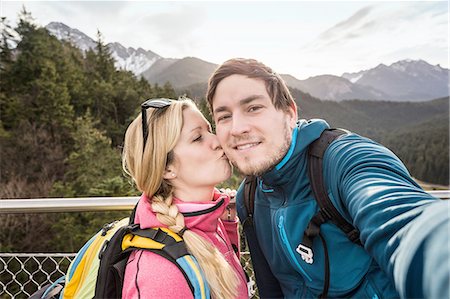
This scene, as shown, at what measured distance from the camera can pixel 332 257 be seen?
1083mm

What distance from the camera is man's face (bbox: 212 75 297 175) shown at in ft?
4.17

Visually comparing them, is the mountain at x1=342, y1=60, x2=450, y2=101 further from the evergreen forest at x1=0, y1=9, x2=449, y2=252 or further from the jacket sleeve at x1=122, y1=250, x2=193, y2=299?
the jacket sleeve at x1=122, y1=250, x2=193, y2=299

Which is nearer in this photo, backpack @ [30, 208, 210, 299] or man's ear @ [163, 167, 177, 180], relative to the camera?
backpack @ [30, 208, 210, 299]

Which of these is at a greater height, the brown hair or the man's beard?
the brown hair

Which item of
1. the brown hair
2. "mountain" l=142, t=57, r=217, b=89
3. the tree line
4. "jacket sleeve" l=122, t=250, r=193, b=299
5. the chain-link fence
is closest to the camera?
"jacket sleeve" l=122, t=250, r=193, b=299

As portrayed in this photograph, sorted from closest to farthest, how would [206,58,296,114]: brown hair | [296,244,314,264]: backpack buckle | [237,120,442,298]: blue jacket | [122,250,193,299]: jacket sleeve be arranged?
[237,120,442,298]: blue jacket < [122,250,193,299]: jacket sleeve < [296,244,314,264]: backpack buckle < [206,58,296,114]: brown hair

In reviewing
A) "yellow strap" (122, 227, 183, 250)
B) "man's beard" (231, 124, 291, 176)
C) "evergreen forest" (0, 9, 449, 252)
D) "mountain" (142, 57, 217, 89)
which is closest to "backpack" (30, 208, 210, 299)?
"yellow strap" (122, 227, 183, 250)

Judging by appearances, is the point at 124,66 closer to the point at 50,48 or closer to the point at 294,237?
the point at 50,48

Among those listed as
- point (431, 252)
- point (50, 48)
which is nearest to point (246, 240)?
point (431, 252)

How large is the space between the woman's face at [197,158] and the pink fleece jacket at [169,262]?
0.28 ft

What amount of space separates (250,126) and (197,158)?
234 millimetres

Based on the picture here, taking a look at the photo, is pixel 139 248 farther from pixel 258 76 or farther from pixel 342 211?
pixel 258 76

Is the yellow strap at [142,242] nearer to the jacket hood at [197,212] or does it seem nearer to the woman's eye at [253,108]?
the jacket hood at [197,212]

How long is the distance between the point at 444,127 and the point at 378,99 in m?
21.9
